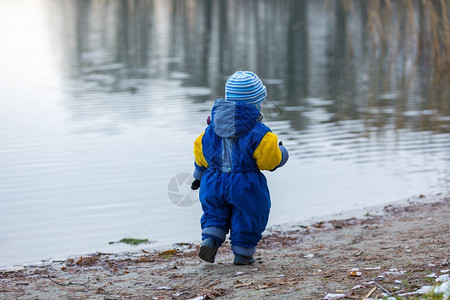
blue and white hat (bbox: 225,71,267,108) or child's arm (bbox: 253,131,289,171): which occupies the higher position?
blue and white hat (bbox: 225,71,267,108)

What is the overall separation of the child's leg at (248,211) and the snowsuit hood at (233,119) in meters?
0.30

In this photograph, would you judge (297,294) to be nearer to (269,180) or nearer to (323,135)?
(269,180)

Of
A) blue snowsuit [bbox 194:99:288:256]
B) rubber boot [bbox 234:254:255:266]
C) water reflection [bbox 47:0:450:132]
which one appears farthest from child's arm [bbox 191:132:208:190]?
water reflection [bbox 47:0:450:132]

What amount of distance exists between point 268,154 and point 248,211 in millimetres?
413

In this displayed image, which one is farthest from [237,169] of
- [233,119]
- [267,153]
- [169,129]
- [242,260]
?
[169,129]

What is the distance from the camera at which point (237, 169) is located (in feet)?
16.0

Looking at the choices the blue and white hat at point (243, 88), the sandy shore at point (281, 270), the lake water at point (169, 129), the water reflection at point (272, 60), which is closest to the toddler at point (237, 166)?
the blue and white hat at point (243, 88)

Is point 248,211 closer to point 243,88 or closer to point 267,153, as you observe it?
point 267,153

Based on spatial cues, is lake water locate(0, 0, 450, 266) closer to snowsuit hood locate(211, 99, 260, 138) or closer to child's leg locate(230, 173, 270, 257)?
snowsuit hood locate(211, 99, 260, 138)

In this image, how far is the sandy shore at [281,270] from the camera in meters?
4.19

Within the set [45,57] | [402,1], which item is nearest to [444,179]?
[402,1]

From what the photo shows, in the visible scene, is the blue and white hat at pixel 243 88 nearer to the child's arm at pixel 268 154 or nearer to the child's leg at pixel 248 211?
the child's arm at pixel 268 154

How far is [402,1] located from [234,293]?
566 inches

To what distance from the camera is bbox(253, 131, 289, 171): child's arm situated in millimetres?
4820
